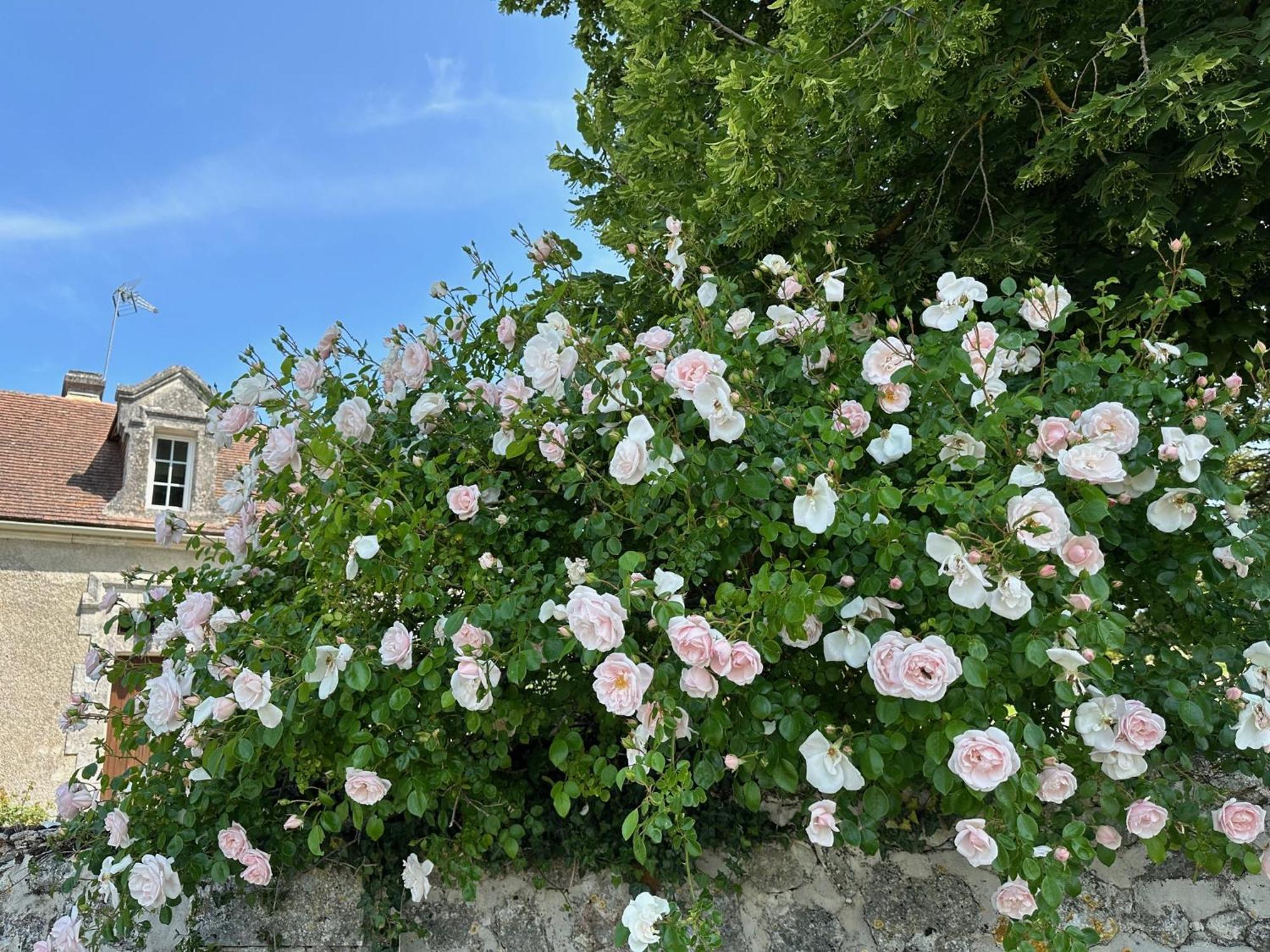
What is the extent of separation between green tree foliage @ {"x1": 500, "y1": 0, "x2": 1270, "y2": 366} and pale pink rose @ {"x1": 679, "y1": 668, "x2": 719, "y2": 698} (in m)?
2.07

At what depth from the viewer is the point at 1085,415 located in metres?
2.00

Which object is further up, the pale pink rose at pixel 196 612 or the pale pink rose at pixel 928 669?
the pale pink rose at pixel 196 612

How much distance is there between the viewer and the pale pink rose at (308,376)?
3.02 metres

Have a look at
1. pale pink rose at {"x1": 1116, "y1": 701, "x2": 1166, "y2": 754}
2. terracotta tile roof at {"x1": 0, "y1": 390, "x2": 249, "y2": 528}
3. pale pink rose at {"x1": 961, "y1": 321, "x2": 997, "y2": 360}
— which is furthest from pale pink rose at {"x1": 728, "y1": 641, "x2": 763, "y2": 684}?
terracotta tile roof at {"x1": 0, "y1": 390, "x2": 249, "y2": 528}

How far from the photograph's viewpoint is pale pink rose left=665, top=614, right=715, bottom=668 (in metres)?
1.83

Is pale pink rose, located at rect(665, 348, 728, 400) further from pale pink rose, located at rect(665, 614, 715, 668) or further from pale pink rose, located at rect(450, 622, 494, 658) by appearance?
pale pink rose, located at rect(450, 622, 494, 658)

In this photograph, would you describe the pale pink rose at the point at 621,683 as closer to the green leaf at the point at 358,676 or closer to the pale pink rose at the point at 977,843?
the green leaf at the point at 358,676

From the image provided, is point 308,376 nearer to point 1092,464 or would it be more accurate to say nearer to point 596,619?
point 596,619

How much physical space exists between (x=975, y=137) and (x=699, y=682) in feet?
9.90

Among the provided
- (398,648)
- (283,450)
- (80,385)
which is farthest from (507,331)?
(80,385)

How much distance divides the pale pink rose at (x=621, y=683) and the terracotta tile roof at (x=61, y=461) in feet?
34.1

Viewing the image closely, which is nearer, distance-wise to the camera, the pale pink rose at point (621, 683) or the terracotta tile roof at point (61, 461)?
the pale pink rose at point (621, 683)

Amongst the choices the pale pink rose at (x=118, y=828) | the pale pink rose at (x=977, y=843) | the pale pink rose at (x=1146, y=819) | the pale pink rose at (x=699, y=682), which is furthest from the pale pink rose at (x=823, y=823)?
the pale pink rose at (x=118, y=828)

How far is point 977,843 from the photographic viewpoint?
6.13ft
